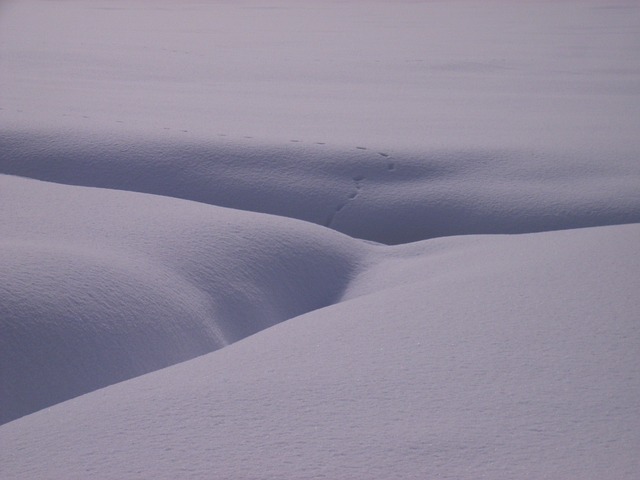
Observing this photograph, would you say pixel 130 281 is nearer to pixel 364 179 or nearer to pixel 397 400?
pixel 397 400

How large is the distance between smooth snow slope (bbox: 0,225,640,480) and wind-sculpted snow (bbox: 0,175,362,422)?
0.31 ft

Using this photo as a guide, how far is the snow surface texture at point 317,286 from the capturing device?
0.99 metres

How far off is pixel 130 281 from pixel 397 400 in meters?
0.59

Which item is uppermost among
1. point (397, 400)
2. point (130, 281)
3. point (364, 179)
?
point (364, 179)

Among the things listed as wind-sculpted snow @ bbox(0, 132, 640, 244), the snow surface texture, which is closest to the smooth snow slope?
the snow surface texture

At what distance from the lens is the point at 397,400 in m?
1.08

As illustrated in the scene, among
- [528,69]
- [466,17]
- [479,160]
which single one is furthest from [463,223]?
[466,17]

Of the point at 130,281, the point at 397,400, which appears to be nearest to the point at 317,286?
the point at 130,281

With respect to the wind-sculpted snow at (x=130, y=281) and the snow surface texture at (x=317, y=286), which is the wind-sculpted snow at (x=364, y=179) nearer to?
the snow surface texture at (x=317, y=286)

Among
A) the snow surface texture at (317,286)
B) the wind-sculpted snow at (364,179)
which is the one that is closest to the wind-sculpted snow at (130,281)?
the snow surface texture at (317,286)

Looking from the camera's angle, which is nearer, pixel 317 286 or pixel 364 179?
pixel 317 286

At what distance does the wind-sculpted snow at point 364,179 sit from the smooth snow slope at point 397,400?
0.59 metres

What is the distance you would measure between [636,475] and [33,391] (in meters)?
0.82

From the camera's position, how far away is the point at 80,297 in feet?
4.45
